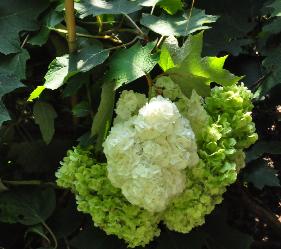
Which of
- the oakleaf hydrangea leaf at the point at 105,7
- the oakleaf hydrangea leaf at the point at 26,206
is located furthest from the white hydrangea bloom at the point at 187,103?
the oakleaf hydrangea leaf at the point at 26,206

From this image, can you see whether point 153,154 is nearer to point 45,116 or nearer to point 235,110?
point 235,110

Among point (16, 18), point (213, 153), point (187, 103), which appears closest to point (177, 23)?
point (187, 103)

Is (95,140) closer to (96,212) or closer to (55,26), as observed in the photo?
(96,212)

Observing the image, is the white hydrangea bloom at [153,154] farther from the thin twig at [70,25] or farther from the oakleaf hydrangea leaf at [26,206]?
the oakleaf hydrangea leaf at [26,206]

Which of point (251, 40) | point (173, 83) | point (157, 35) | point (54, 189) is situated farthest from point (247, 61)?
point (54, 189)

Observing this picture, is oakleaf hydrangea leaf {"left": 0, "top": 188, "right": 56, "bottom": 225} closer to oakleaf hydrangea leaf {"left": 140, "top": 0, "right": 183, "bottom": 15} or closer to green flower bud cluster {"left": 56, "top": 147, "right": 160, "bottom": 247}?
green flower bud cluster {"left": 56, "top": 147, "right": 160, "bottom": 247}

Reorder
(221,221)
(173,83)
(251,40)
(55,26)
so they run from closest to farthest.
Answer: (173,83) → (55,26) → (221,221) → (251,40)
